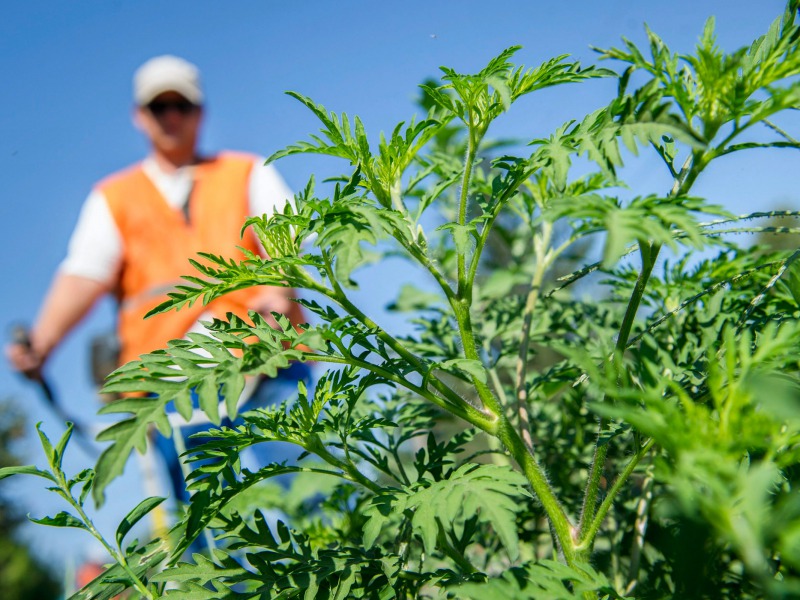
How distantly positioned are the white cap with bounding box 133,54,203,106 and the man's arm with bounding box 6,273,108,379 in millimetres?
1468

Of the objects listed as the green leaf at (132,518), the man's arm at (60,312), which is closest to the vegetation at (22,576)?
the man's arm at (60,312)

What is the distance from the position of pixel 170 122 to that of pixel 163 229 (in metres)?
1.02

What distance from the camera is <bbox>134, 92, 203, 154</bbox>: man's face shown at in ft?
14.4

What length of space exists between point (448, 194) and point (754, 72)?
1.78 metres

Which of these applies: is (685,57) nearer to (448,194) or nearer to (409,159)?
(409,159)

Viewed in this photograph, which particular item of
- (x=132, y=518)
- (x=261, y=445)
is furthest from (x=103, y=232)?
(x=132, y=518)

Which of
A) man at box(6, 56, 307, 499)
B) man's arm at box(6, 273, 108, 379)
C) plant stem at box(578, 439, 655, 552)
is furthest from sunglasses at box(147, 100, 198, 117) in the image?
plant stem at box(578, 439, 655, 552)

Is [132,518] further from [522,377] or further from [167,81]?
[167,81]

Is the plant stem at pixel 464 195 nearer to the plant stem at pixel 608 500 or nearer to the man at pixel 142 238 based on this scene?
the plant stem at pixel 608 500

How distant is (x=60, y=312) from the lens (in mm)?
3752

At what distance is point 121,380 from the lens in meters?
1.02

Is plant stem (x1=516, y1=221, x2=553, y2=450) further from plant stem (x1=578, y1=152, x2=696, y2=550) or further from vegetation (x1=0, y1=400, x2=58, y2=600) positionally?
vegetation (x1=0, y1=400, x2=58, y2=600)

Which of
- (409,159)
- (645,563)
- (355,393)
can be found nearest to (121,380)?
(355,393)

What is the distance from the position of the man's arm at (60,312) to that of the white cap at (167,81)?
147cm
